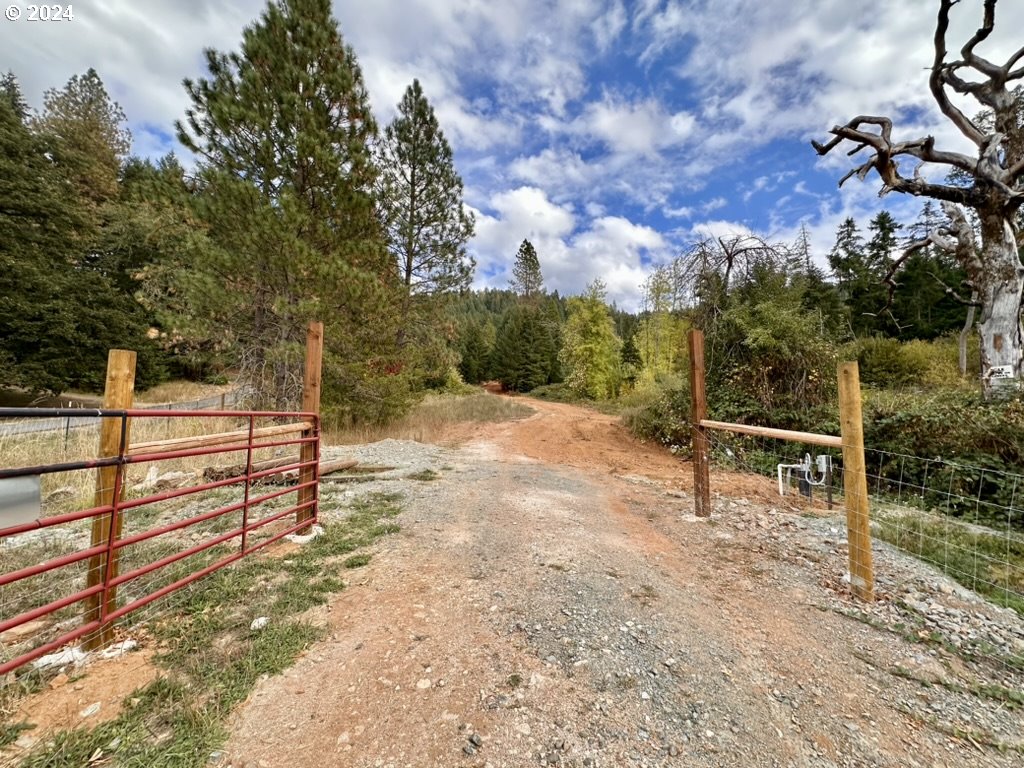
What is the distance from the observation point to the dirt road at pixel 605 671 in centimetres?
170

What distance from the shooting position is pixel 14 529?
1.71 meters

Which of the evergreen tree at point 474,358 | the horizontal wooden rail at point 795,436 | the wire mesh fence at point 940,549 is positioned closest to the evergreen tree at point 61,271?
the horizontal wooden rail at point 795,436

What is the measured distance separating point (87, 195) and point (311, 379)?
2638cm

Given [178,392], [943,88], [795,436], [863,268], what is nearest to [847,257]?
[863,268]

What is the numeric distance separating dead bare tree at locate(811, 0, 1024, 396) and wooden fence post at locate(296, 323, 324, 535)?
30.8ft

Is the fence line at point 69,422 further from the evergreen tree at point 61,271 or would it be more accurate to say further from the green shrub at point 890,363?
the green shrub at point 890,363

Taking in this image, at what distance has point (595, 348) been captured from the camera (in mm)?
24984

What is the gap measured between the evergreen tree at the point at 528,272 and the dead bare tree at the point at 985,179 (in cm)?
3359

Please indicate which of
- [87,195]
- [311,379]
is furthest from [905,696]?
[87,195]

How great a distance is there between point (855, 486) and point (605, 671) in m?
2.39

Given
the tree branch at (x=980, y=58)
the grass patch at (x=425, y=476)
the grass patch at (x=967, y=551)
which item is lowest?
the grass patch at (x=967, y=551)

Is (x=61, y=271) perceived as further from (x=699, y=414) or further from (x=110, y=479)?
(x=699, y=414)

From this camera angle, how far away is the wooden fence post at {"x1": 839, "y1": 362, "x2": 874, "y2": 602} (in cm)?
304

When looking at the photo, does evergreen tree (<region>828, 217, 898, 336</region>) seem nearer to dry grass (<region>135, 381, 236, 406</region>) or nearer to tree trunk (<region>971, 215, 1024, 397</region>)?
tree trunk (<region>971, 215, 1024, 397</region>)
